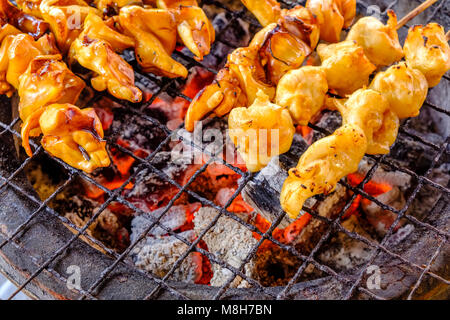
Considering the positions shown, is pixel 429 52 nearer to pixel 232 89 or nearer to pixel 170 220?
pixel 232 89

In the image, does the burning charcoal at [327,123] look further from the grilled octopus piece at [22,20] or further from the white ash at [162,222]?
the grilled octopus piece at [22,20]

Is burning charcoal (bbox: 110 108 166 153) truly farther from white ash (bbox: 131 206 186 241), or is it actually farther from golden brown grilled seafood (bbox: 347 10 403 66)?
golden brown grilled seafood (bbox: 347 10 403 66)

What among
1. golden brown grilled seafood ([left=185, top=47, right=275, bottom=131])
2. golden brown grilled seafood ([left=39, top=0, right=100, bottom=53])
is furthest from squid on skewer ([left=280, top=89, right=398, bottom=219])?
golden brown grilled seafood ([left=39, top=0, right=100, bottom=53])

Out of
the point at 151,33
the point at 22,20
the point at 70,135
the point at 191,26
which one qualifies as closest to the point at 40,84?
the point at 70,135

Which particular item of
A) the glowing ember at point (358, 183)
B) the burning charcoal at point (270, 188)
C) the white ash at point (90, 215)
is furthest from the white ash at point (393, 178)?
the white ash at point (90, 215)
